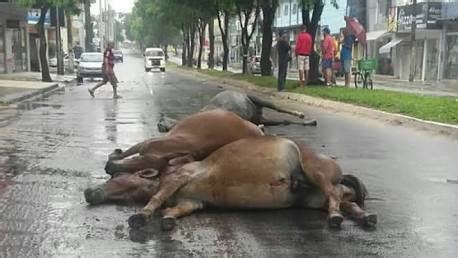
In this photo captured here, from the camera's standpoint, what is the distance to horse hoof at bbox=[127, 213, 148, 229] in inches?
218

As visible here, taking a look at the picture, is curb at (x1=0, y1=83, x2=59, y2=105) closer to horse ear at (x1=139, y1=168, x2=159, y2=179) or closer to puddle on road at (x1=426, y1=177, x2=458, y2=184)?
puddle on road at (x1=426, y1=177, x2=458, y2=184)

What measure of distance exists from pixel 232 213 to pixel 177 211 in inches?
22.2

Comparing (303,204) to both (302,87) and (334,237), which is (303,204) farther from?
(302,87)

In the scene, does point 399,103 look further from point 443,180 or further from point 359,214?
point 359,214

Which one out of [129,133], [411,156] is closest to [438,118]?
[411,156]

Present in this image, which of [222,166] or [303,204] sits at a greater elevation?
[222,166]

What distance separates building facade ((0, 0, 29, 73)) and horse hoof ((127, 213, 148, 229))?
108ft


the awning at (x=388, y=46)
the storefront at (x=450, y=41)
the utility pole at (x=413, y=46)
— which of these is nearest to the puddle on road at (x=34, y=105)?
the utility pole at (x=413, y=46)

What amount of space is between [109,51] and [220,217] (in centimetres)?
1799

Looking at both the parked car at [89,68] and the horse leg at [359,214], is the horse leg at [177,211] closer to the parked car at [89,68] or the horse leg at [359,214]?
the horse leg at [359,214]

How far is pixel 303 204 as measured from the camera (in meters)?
6.11

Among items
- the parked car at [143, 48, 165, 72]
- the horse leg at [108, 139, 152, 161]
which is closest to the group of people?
the horse leg at [108, 139, 152, 161]

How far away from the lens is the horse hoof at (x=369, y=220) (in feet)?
19.2

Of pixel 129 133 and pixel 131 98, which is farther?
pixel 131 98
